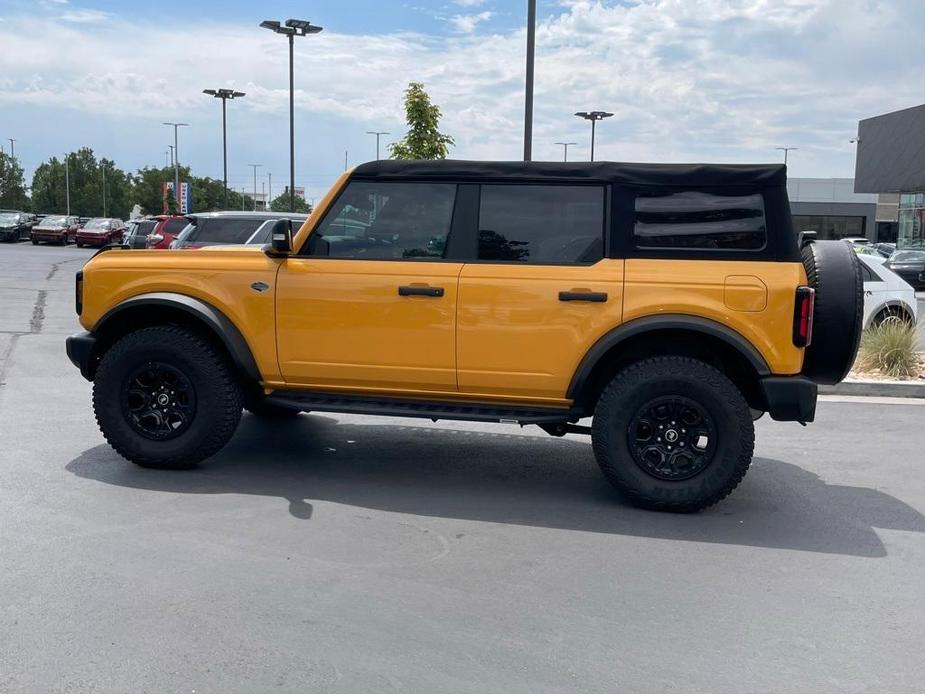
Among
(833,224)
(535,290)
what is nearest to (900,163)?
(833,224)

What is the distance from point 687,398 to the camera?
17.7 ft

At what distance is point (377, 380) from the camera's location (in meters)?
5.82

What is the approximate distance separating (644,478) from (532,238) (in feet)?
5.16

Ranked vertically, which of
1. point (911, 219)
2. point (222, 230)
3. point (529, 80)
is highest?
point (529, 80)

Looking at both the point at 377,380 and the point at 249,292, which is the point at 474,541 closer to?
the point at 377,380

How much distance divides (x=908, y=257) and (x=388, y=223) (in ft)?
86.8

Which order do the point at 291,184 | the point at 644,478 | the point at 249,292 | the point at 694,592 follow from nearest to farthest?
the point at 694,592 < the point at 644,478 < the point at 249,292 < the point at 291,184

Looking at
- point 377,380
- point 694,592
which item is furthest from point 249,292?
point 694,592

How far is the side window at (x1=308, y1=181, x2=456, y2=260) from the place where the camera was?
5.81 metres

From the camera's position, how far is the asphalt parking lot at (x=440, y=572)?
354 cm

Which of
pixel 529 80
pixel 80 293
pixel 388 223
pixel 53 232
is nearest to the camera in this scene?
pixel 388 223

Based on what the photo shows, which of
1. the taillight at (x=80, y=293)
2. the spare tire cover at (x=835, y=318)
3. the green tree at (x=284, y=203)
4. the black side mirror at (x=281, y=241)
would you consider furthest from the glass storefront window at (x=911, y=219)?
the green tree at (x=284, y=203)

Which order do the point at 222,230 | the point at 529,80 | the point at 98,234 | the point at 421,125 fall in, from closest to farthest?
the point at 529,80
the point at 222,230
the point at 421,125
the point at 98,234

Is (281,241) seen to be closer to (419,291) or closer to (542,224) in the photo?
(419,291)
